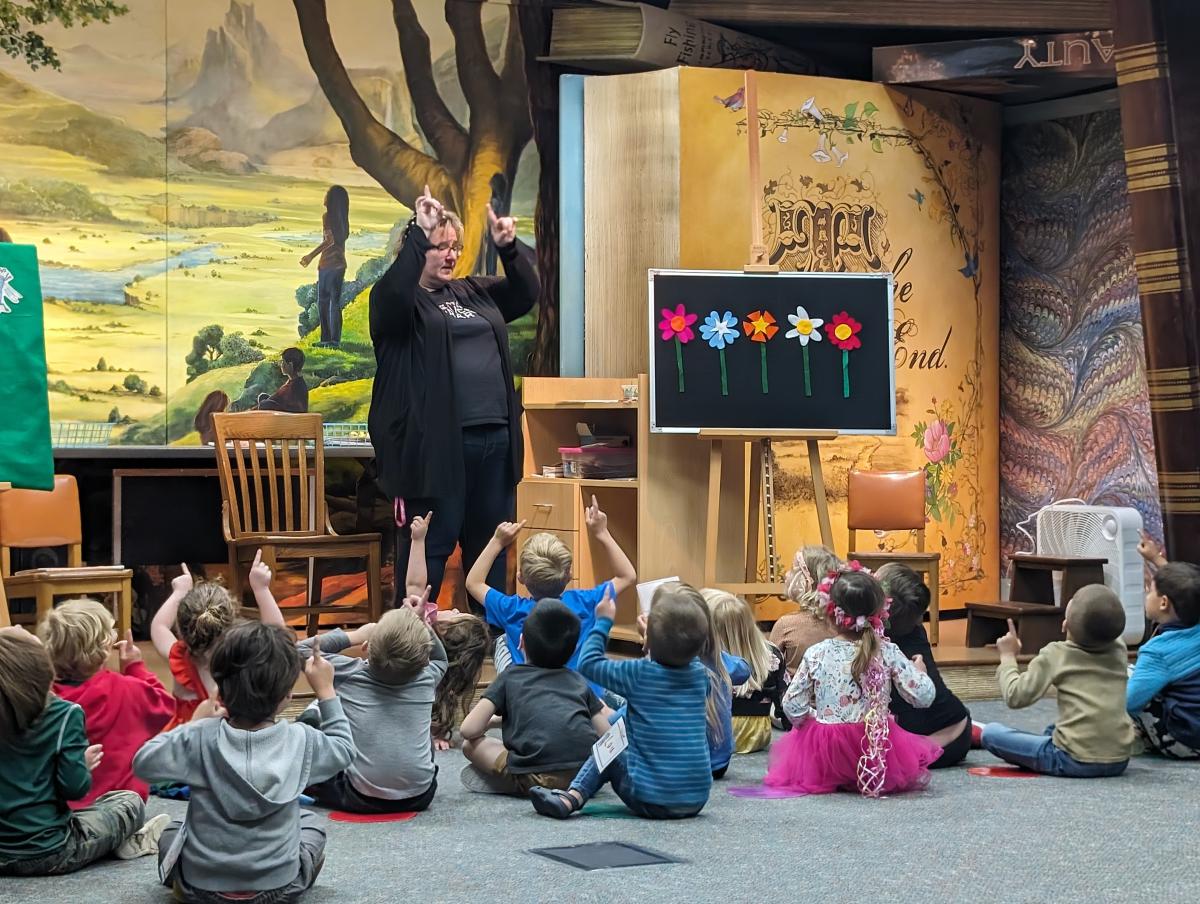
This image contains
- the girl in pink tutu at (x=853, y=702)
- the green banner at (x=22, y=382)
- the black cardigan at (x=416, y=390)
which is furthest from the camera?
the black cardigan at (x=416, y=390)

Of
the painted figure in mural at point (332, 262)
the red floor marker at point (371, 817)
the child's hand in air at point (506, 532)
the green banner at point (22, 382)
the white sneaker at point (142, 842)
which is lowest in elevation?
the red floor marker at point (371, 817)

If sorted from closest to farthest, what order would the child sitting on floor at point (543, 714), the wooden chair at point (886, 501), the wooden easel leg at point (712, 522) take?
the child sitting on floor at point (543, 714), the wooden easel leg at point (712, 522), the wooden chair at point (886, 501)

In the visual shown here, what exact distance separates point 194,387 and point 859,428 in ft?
9.84

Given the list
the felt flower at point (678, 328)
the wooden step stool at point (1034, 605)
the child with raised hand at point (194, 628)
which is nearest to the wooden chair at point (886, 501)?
the wooden step stool at point (1034, 605)

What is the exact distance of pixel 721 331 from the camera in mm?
6387

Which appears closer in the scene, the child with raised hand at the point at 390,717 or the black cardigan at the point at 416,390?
the child with raised hand at the point at 390,717

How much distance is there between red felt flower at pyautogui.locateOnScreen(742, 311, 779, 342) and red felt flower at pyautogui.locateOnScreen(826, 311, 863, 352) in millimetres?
236

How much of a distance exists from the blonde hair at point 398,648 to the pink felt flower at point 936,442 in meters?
4.56

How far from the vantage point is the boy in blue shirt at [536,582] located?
443cm

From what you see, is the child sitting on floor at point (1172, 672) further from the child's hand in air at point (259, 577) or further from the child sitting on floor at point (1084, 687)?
the child's hand in air at point (259, 577)

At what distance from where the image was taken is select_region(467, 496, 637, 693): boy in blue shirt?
4.43 meters

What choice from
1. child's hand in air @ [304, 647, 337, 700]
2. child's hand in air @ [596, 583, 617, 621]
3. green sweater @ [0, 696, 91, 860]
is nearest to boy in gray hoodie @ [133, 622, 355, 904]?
child's hand in air @ [304, 647, 337, 700]

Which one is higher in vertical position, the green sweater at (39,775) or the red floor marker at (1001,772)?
the green sweater at (39,775)

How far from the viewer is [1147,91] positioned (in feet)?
20.6
